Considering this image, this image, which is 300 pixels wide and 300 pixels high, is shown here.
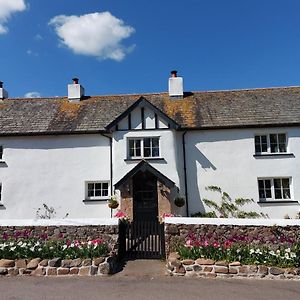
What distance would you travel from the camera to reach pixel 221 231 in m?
10.9

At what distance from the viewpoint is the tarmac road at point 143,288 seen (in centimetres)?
788

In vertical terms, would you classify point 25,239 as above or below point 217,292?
above

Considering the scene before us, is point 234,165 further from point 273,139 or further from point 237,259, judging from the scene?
point 237,259

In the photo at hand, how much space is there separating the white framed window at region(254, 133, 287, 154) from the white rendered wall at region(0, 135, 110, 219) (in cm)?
836

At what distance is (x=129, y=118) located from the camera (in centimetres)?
1748

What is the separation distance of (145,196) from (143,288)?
28.3 feet

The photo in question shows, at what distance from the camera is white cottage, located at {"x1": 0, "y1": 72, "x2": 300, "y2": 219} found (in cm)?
1697

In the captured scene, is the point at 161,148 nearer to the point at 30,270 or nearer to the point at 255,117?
the point at 255,117

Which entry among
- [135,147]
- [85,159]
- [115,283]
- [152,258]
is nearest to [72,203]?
[85,159]

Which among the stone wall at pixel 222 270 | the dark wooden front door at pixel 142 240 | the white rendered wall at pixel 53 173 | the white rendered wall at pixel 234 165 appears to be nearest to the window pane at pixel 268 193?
the white rendered wall at pixel 234 165

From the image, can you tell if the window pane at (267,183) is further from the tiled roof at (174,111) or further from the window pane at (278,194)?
the tiled roof at (174,111)

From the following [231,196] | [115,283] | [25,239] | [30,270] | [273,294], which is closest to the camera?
[273,294]

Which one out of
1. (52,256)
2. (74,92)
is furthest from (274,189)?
(74,92)

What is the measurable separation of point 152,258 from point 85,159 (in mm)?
8210
